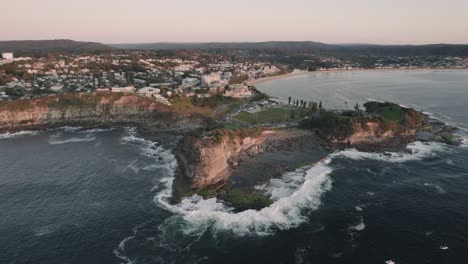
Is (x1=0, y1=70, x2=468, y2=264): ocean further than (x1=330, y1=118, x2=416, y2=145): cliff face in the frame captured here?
No

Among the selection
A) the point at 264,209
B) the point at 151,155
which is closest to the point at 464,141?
the point at 264,209

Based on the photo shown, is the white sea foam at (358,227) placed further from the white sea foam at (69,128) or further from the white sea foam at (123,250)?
the white sea foam at (69,128)

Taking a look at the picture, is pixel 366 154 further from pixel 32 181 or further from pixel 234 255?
pixel 32 181

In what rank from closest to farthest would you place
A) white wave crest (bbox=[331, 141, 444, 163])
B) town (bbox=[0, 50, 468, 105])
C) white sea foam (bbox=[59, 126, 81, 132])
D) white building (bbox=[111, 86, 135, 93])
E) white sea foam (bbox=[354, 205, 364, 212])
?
1. white sea foam (bbox=[354, 205, 364, 212])
2. white wave crest (bbox=[331, 141, 444, 163])
3. white sea foam (bbox=[59, 126, 81, 132])
4. white building (bbox=[111, 86, 135, 93])
5. town (bbox=[0, 50, 468, 105])

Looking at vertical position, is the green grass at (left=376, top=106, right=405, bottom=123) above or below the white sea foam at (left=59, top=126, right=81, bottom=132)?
above

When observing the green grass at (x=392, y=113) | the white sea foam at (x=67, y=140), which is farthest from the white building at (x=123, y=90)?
the green grass at (x=392, y=113)

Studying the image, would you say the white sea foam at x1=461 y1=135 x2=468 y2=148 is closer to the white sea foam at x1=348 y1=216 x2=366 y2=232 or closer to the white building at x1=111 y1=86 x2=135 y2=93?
the white sea foam at x1=348 y1=216 x2=366 y2=232

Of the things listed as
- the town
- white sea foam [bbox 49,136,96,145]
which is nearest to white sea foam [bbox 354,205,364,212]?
white sea foam [bbox 49,136,96,145]
